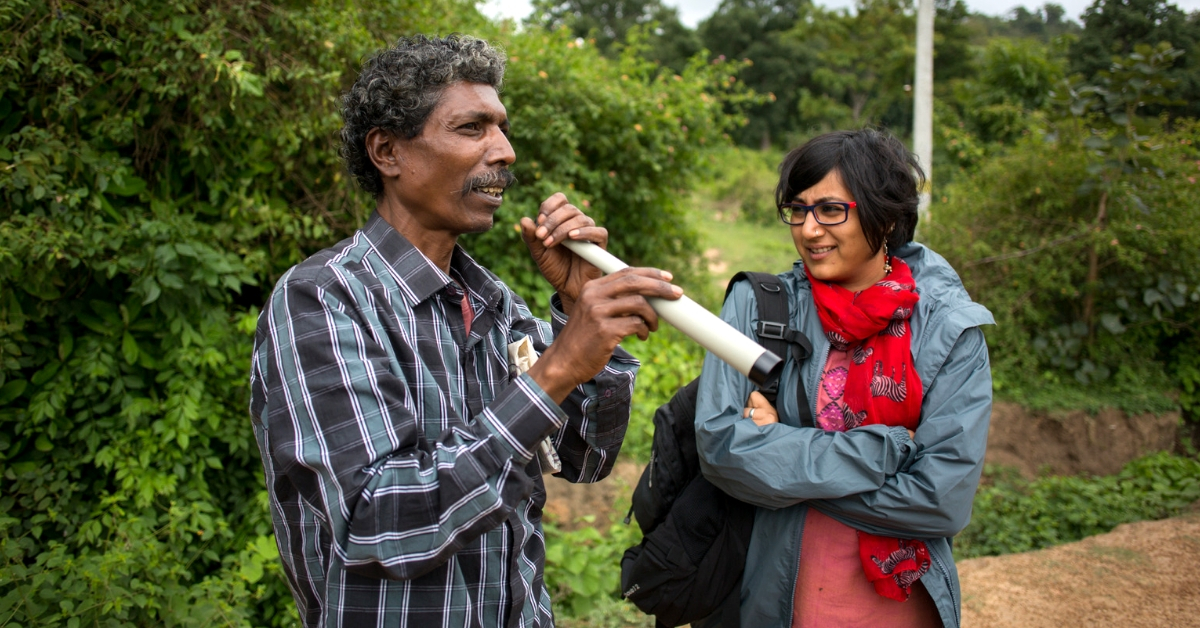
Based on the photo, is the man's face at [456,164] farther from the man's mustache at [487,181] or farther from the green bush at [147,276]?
the green bush at [147,276]

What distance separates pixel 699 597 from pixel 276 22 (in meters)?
3.21

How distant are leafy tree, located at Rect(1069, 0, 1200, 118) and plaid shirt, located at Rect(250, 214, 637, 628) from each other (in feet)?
46.1

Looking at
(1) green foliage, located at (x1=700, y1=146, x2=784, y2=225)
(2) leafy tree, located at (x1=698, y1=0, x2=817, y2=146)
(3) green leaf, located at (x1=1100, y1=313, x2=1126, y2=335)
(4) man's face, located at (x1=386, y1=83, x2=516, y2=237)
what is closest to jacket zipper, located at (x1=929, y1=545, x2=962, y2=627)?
(4) man's face, located at (x1=386, y1=83, x2=516, y2=237)

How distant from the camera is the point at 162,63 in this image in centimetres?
319

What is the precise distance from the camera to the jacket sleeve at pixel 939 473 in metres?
1.88

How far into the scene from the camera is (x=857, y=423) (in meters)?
2.05

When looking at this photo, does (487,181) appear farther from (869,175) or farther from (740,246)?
(740,246)

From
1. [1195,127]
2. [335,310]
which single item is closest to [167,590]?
[335,310]

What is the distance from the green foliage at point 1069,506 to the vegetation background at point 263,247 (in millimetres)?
21

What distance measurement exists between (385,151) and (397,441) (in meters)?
0.66

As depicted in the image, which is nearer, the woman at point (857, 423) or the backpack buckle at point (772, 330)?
the woman at point (857, 423)

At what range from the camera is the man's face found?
158cm

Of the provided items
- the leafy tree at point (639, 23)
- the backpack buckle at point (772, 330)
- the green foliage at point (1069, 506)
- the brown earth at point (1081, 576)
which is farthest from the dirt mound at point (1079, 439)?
the leafy tree at point (639, 23)

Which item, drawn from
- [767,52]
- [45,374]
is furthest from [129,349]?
[767,52]
